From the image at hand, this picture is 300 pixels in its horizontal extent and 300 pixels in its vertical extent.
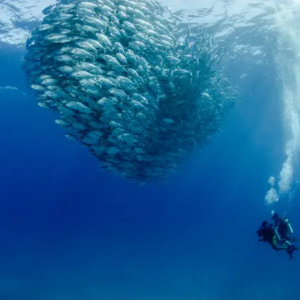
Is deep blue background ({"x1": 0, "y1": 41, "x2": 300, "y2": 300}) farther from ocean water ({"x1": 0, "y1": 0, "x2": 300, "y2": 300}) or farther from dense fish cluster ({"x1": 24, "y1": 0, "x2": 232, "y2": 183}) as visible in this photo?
dense fish cluster ({"x1": 24, "y1": 0, "x2": 232, "y2": 183})

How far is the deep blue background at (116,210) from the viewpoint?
28.8 m

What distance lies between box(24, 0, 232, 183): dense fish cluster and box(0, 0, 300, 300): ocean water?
311cm

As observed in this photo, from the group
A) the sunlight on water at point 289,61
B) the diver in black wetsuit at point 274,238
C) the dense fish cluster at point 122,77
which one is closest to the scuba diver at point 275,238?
the diver in black wetsuit at point 274,238

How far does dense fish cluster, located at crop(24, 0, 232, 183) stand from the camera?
301 inches

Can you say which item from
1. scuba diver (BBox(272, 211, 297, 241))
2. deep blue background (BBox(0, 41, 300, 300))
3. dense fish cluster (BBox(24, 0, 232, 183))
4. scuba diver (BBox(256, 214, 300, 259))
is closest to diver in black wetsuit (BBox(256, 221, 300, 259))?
scuba diver (BBox(256, 214, 300, 259))

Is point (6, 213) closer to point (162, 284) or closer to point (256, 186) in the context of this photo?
point (162, 284)

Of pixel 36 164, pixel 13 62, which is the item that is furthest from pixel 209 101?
pixel 36 164

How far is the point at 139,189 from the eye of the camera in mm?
52281

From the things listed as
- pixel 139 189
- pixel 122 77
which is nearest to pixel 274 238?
pixel 122 77

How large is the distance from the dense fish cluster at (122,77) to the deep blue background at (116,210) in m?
6.37

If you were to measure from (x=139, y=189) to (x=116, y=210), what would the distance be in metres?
7.99

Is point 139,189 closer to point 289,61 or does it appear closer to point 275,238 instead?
point 289,61

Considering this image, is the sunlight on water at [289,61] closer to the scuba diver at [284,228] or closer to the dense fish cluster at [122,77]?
the dense fish cluster at [122,77]

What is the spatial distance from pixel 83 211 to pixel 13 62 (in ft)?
128
